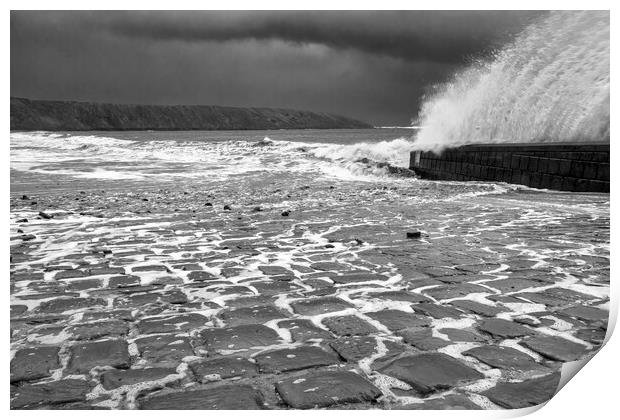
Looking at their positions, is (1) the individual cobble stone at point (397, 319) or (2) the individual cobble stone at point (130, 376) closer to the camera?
(2) the individual cobble stone at point (130, 376)

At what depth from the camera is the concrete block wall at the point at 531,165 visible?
8.05 m

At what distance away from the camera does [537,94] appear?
1127cm

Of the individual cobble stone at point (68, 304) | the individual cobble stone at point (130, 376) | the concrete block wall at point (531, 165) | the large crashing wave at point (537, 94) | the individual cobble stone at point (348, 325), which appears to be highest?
the large crashing wave at point (537, 94)

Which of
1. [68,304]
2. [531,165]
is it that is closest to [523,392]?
[68,304]

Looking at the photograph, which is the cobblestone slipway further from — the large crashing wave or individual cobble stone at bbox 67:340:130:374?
the large crashing wave

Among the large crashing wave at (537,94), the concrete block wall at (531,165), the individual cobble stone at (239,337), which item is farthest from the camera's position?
the large crashing wave at (537,94)

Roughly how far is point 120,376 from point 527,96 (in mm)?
11566

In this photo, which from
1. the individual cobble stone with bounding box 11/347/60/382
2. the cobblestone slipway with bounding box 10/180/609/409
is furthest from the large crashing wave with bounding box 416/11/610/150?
the individual cobble stone with bounding box 11/347/60/382

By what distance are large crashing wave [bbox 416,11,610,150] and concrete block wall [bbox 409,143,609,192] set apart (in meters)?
0.83

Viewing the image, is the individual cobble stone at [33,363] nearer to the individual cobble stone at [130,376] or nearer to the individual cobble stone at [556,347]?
the individual cobble stone at [130,376]

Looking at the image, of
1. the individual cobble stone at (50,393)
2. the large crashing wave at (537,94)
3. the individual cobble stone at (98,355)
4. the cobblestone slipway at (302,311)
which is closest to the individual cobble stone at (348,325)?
the cobblestone slipway at (302,311)

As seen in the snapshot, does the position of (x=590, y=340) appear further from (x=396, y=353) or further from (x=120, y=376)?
(x=120, y=376)

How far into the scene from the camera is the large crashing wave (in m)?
9.55

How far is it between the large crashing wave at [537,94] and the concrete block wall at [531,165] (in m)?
0.83
